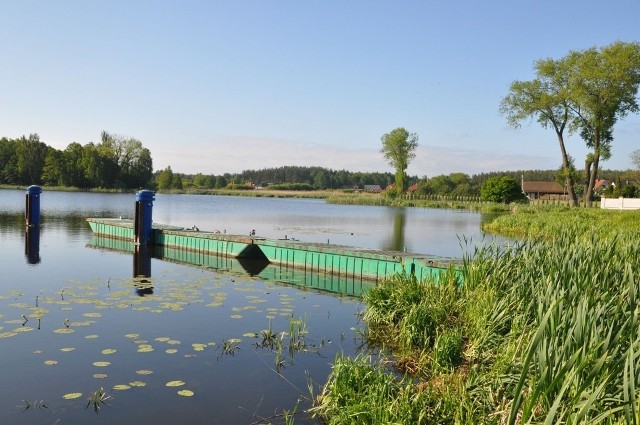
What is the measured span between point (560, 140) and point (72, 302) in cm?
4557

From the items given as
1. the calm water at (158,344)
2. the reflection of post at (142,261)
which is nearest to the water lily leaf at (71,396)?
the calm water at (158,344)

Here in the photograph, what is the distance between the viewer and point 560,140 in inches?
1890

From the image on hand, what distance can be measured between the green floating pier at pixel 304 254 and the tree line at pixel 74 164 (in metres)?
76.5

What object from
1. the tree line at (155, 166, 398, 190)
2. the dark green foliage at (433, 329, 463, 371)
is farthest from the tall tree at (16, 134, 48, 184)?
the dark green foliage at (433, 329, 463, 371)

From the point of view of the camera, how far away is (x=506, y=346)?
23.7 feet

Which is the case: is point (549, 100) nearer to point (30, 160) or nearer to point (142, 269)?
point (142, 269)

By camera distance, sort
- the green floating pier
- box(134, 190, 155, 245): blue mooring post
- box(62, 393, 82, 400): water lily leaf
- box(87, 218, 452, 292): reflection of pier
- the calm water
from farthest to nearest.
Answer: box(134, 190, 155, 245): blue mooring post
box(87, 218, 452, 292): reflection of pier
the green floating pier
box(62, 393, 82, 400): water lily leaf
the calm water

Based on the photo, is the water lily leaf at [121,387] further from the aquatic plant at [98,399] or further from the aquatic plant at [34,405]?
the aquatic plant at [34,405]

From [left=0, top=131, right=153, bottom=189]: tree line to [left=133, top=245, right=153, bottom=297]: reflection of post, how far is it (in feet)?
257

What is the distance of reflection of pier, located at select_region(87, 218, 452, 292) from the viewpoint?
1549cm

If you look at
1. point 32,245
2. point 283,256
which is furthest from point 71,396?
point 32,245

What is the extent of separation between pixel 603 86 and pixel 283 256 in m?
35.7

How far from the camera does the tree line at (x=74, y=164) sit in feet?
311

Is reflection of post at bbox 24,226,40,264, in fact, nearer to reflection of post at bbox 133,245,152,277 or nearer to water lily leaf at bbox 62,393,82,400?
reflection of post at bbox 133,245,152,277
